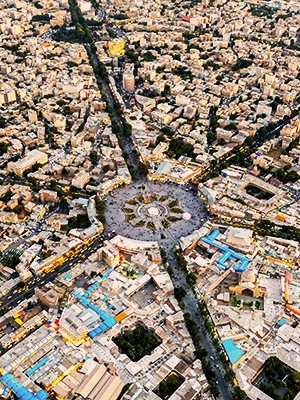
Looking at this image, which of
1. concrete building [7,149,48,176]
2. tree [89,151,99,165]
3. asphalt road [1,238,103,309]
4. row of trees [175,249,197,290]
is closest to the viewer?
asphalt road [1,238,103,309]

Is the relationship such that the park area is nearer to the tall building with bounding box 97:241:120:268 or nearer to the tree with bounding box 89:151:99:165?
the tall building with bounding box 97:241:120:268

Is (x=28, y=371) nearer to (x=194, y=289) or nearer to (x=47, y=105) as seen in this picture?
(x=194, y=289)

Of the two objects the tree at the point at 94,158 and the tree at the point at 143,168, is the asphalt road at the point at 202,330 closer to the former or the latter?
the tree at the point at 143,168

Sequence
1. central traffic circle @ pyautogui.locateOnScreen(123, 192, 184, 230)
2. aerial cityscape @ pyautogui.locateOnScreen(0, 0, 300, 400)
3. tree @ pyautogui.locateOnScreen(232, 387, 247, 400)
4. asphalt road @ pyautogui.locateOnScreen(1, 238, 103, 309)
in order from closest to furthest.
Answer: tree @ pyautogui.locateOnScreen(232, 387, 247, 400) < aerial cityscape @ pyautogui.locateOnScreen(0, 0, 300, 400) < asphalt road @ pyautogui.locateOnScreen(1, 238, 103, 309) < central traffic circle @ pyautogui.locateOnScreen(123, 192, 184, 230)

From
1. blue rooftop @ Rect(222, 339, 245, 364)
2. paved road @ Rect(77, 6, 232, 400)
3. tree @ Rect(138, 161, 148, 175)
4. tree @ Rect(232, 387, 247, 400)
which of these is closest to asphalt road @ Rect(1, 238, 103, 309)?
paved road @ Rect(77, 6, 232, 400)

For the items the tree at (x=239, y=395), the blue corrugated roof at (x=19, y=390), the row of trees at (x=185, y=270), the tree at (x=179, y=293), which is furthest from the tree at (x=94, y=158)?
the tree at (x=239, y=395)

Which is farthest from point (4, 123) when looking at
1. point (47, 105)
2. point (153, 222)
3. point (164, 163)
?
point (153, 222)

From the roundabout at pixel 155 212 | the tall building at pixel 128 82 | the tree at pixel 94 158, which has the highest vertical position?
the tall building at pixel 128 82
